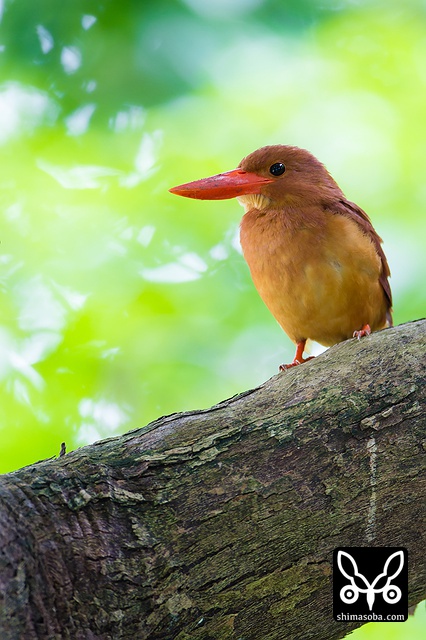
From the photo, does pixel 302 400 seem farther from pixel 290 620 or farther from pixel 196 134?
pixel 196 134

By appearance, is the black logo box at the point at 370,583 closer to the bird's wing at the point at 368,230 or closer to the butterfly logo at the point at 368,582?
the butterfly logo at the point at 368,582

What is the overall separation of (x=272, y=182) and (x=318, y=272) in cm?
60

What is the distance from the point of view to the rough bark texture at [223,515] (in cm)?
191

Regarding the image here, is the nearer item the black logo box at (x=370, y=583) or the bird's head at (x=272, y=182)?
the black logo box at (x=370, y=583)

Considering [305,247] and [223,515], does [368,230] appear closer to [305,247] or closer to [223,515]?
Result: [305,247]

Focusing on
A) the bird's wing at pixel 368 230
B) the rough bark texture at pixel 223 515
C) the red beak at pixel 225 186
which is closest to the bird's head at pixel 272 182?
the red beak at pixel 225 186

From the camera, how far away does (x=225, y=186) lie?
12.6 ft

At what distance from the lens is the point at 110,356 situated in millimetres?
4414

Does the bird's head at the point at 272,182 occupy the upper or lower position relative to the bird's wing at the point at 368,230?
upper

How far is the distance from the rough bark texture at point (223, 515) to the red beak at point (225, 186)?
60.6 inches

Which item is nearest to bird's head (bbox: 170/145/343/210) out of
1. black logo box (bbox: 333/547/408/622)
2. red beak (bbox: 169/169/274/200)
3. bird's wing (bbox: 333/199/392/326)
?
red beak (bbox: 169/169/274/200)

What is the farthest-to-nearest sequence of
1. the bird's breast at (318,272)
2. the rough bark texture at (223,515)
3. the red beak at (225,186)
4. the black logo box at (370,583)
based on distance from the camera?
1. the red beak at (225,186)
2. the bird's breast at (318,272)
3. the black logo box at (370,583)
4. the rough bark texture at (223,515)

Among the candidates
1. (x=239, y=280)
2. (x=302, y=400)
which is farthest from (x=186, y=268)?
(x=302, y=400)

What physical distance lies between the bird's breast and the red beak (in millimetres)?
216
